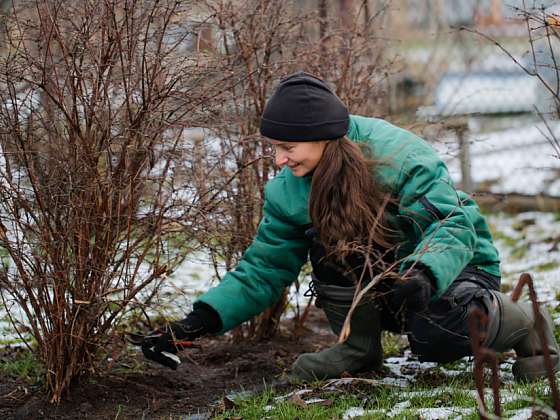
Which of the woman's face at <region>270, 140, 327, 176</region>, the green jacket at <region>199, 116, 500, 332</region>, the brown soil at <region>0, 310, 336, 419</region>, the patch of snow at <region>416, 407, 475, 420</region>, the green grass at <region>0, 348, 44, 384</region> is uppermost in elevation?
the woman's face at <region>270, 140, 327, 176</region>

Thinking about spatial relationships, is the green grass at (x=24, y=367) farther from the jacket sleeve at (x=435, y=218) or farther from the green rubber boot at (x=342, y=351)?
the jacket sleeve at (x=435, y=218)

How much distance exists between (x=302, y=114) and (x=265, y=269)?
2.32ft

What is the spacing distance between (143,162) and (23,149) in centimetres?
42

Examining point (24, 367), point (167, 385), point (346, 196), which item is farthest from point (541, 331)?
point (24, 367)

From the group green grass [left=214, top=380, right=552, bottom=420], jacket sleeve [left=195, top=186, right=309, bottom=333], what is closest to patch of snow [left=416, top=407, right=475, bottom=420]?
green grass [left=214, top=380, right=552, bottom=420]

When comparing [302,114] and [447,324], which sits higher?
[302,114]

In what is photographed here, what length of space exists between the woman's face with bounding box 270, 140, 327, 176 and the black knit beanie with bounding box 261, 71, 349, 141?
0.14 ft

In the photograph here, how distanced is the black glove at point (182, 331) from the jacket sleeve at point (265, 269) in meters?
0.05

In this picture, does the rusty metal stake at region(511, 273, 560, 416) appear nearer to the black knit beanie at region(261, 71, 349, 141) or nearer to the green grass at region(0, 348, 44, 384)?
the black knit beanie at region(261, 71, 349, 141)

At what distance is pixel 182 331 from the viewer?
329 centimetres

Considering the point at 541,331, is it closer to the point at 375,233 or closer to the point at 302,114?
the point at 375,233

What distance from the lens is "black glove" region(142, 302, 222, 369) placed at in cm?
327

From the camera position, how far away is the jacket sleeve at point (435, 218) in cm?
293

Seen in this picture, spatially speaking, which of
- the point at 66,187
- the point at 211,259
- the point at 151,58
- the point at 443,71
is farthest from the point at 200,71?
the point at 443,71
